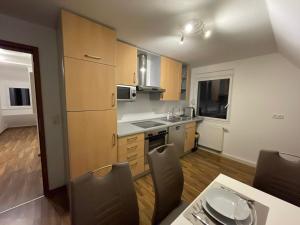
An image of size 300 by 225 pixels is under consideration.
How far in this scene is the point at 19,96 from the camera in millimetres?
5477

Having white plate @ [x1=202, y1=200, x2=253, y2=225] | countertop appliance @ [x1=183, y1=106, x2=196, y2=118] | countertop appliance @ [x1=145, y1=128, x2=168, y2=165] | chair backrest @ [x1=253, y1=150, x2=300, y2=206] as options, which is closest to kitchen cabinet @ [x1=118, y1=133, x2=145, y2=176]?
countertop appliance @ [x1=145, y1=128, x2=168, y2=165]

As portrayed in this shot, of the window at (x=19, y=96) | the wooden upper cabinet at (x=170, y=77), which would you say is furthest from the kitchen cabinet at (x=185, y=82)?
the window at (x=19, y=96)

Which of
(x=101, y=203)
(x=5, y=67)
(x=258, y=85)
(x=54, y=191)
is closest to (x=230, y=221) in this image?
(x=101, y=203)

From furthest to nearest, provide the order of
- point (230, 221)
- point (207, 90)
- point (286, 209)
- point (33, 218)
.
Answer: point (207, 90), point (33, 218), point (286, 209), point (230, 221)

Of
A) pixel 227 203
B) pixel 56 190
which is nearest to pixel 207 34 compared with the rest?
pixel 227 203

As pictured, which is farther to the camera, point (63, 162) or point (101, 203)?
point (63, 162)

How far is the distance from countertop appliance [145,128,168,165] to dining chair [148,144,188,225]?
3.48ft

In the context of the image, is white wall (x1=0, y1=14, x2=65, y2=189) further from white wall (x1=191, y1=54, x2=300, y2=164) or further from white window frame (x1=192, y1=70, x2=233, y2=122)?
white wall (x1=191, y1=54, x2=300, y2=164)

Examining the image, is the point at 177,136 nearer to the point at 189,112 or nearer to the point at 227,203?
the point at 189,112

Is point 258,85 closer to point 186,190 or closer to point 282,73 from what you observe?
point 282,73

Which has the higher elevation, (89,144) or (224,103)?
(224,103)

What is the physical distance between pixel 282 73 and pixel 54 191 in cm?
420

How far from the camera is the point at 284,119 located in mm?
2461

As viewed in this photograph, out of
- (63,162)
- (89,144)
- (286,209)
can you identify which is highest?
(89,144)
